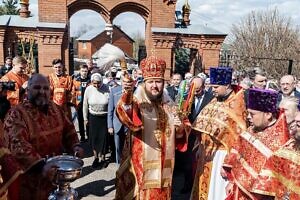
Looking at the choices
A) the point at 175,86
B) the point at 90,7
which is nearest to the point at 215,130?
the point at 175,86

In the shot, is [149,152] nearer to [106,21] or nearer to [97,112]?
[97,112]

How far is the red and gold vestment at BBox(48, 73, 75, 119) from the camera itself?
7.00 metres

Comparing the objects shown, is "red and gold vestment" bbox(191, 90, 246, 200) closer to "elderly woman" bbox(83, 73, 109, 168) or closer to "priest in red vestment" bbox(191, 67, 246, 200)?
"priest in red vestment" bbox(191, 67, 246, 200)

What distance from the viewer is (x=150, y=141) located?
4.07 metres

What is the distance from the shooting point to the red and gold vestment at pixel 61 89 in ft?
23.0

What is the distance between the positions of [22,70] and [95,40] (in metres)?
50.0

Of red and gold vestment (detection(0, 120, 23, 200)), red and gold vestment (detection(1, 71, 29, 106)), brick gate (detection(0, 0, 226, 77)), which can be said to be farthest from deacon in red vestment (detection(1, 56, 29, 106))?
brick gate (detection(0, 0, 226, 77))

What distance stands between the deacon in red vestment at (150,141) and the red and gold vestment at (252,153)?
83cm

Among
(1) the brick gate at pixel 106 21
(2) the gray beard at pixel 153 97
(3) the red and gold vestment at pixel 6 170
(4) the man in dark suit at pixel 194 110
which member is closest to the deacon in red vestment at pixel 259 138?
(2) the gray beard at pixel 153 97

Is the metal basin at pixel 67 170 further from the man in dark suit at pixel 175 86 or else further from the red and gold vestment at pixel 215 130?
the man in dark suit at pixel 175 86

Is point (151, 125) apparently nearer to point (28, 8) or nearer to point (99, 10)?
point (99, 10)

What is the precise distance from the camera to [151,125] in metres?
4.06

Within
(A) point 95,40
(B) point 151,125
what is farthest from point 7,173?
(A) point 95,40

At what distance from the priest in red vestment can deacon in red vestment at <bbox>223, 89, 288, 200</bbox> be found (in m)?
0.89
